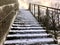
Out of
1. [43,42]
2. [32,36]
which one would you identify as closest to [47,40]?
[43,42]

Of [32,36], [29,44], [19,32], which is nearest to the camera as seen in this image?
[29,44]

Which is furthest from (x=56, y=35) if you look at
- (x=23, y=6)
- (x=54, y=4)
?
(x=23, y=6)

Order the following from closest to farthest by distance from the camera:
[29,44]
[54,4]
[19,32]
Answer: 1. [29,44]
2. [19,32]
3. [54,4]

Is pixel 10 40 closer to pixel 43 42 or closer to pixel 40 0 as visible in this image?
pixel 43 42

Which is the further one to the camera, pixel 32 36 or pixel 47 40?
pixel 32 36

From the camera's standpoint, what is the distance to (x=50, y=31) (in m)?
4.53

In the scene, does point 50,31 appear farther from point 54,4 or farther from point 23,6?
point 23,6

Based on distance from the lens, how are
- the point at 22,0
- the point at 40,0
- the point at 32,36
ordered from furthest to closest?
the point at 22,0 < the point at 40,0 < the point at 32,36

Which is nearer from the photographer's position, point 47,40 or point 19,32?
point 47,40

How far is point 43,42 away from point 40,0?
426 inches

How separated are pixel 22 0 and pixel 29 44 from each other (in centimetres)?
1185

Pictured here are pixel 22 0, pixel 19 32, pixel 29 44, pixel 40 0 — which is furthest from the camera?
pixel 22 0

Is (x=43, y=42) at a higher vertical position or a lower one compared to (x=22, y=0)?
lower

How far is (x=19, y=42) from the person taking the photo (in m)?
3.75
